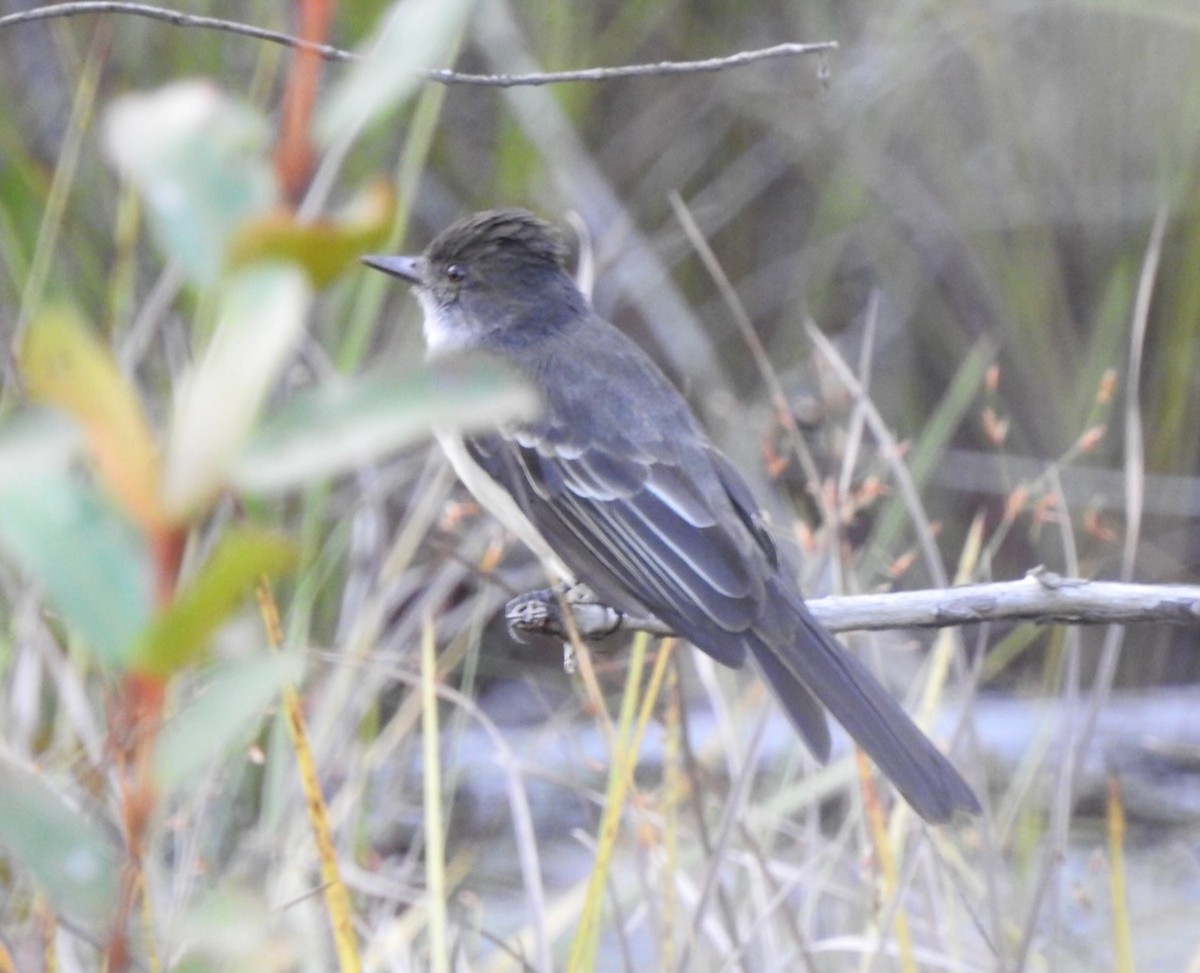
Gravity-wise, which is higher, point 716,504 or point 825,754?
point 716,504

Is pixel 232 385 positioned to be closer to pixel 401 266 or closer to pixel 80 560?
pixel 80 560

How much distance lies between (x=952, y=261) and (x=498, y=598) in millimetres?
2381

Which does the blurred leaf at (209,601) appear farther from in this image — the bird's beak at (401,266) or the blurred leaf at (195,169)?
the bird's beak at (401,266)

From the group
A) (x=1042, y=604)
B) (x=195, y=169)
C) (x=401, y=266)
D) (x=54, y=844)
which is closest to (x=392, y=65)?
(x=195, y=169)

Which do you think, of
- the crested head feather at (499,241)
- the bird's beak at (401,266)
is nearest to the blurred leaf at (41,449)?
the bird's beak at (401,266)

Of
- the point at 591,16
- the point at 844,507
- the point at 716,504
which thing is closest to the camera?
the point at 844,507

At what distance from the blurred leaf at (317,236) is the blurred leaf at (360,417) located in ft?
0.15

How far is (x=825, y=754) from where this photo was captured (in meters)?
2.75

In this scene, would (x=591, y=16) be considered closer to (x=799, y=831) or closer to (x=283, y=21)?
(x=283, y=21)

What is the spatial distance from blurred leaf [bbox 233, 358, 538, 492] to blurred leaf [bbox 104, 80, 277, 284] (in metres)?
0.07

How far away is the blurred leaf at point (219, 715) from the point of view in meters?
0.68

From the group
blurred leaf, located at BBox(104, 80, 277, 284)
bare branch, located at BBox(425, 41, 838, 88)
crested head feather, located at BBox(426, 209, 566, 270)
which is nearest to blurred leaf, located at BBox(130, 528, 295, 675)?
blurred leaf, located at BBox(104, 80, 277, 284)

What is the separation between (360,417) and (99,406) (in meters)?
0.09

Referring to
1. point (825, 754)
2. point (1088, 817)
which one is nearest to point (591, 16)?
point (1088, 817)
